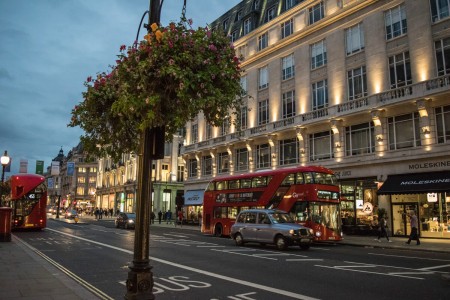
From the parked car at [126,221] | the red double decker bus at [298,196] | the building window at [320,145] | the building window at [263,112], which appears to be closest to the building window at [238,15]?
the building window at [263,112]

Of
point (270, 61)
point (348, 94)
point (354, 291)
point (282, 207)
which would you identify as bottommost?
point (354, 291)

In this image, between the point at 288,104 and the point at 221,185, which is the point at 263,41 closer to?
the point at 288,104

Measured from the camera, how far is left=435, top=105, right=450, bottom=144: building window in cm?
2319

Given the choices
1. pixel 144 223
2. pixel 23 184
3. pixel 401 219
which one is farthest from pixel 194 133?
pixel 144 223

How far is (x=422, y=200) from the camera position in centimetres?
2434

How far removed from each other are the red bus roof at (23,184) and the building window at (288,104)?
2102 cm

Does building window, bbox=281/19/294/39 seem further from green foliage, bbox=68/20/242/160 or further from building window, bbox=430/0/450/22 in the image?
green foliage, bbox=68/20/242/160

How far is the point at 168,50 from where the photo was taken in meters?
4.93

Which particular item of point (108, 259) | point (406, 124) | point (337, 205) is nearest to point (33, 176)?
point (108, 259)

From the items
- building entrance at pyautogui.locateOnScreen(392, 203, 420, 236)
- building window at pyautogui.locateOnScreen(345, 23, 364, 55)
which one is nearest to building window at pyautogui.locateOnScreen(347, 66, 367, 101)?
building window at pyautogui.locateOnScreen(345, 23, 364, 55)

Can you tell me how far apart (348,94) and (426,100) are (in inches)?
261

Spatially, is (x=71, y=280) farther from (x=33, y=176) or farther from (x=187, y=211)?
(x=187, y=211)

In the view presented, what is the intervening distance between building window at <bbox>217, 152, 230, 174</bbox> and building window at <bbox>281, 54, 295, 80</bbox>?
1126cm

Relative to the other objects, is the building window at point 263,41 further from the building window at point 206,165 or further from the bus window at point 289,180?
the bus window at point 289,180
